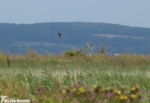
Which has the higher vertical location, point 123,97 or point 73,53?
point 123,97

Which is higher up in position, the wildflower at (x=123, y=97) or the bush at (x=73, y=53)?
the wildflower at (x=123, y=97)

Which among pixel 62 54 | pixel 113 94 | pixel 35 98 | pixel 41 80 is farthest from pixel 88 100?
pixel 62 54

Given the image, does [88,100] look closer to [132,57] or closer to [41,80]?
[41,80]

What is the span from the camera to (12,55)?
132 feet

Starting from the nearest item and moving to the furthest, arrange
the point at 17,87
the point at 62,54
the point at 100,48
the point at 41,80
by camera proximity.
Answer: the point at 17,87 → the point at 41,80 → the point at 62,54 → the point at 100,48

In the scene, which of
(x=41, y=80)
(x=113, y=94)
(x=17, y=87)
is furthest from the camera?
(x=41, y=80)

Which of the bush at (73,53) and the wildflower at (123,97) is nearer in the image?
the wildflower at (123,97)

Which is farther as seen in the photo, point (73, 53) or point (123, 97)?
point (73, 53)

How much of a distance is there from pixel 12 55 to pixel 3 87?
29.4m

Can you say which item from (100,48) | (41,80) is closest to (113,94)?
(41,80)

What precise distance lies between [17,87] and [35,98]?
0.85 m

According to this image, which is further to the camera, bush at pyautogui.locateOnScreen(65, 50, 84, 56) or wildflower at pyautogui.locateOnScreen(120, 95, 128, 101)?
bush at pyautogui.locateOnScreen(65, 50, 84, 56)

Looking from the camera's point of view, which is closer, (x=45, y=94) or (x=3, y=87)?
(x=45, y=94)

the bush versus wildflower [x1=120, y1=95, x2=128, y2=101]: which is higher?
wildflower [x1=120, y1=95, x2=128, y2=101]
